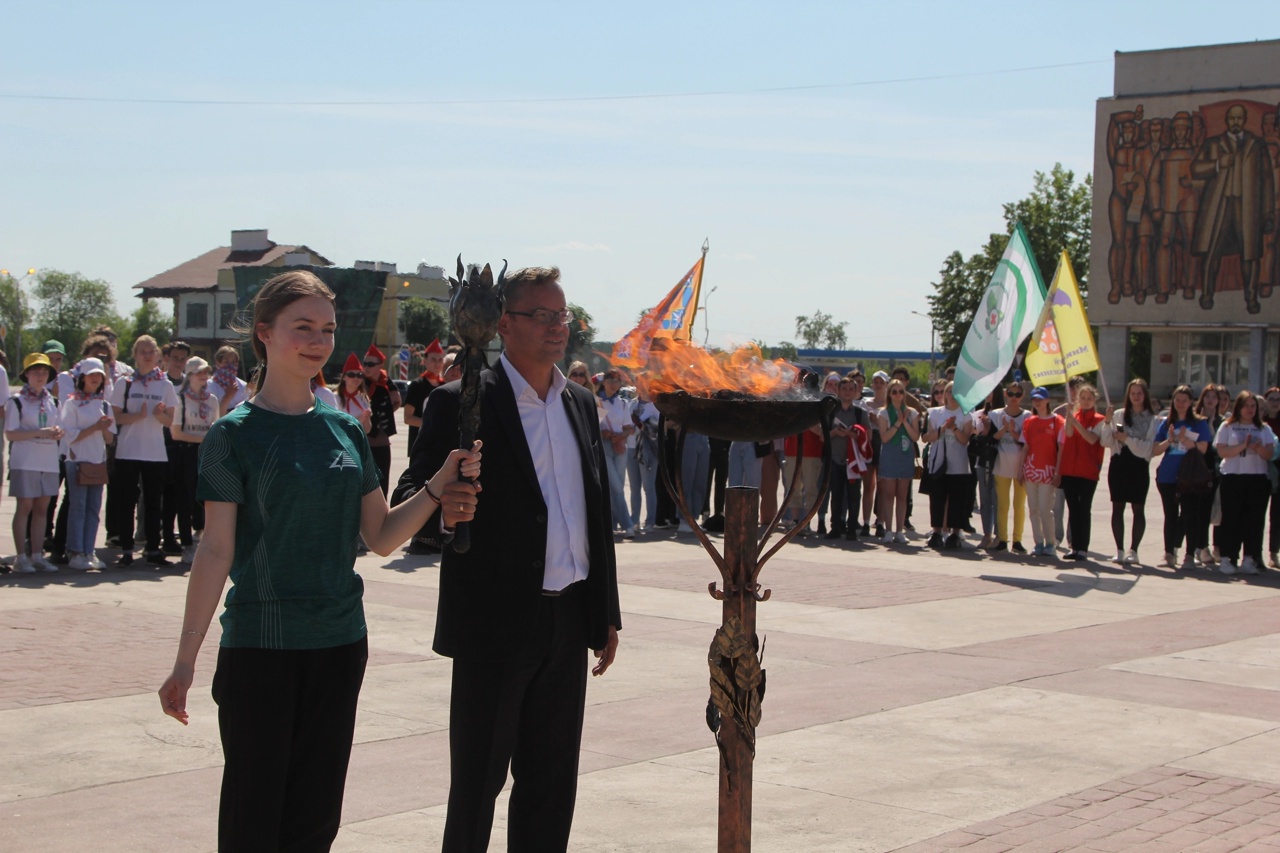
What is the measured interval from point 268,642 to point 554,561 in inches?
37.0

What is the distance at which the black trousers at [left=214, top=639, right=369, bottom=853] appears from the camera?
11.4ft

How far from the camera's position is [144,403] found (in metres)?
12.2

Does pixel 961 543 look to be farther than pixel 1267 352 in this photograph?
No

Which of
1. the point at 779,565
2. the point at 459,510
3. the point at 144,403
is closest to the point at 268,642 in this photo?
the point at 459,510

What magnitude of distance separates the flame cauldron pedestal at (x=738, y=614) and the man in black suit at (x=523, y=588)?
35cm

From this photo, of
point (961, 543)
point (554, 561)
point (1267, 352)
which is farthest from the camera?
point (1267, 352)

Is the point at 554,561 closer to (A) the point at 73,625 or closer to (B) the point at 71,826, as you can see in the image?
(B) the point at 71,826

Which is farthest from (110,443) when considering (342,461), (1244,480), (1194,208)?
(1194,208)

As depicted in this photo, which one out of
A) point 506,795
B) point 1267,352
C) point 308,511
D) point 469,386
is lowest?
point 506,795

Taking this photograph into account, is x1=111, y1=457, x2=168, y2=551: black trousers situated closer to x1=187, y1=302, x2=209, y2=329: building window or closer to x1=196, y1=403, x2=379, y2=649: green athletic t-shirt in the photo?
x1=196, y1=403, x2=379, y2=649: green athletic t-shirt

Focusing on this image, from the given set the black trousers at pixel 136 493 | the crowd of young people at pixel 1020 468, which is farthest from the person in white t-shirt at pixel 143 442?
the crowd of young people at pixel 1020 468

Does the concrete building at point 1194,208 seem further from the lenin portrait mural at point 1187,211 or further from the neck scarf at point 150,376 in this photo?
the neck scarf at point 150,376

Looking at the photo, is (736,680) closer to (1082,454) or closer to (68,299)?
(1082,454)

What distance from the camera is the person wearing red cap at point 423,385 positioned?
12484 mm
